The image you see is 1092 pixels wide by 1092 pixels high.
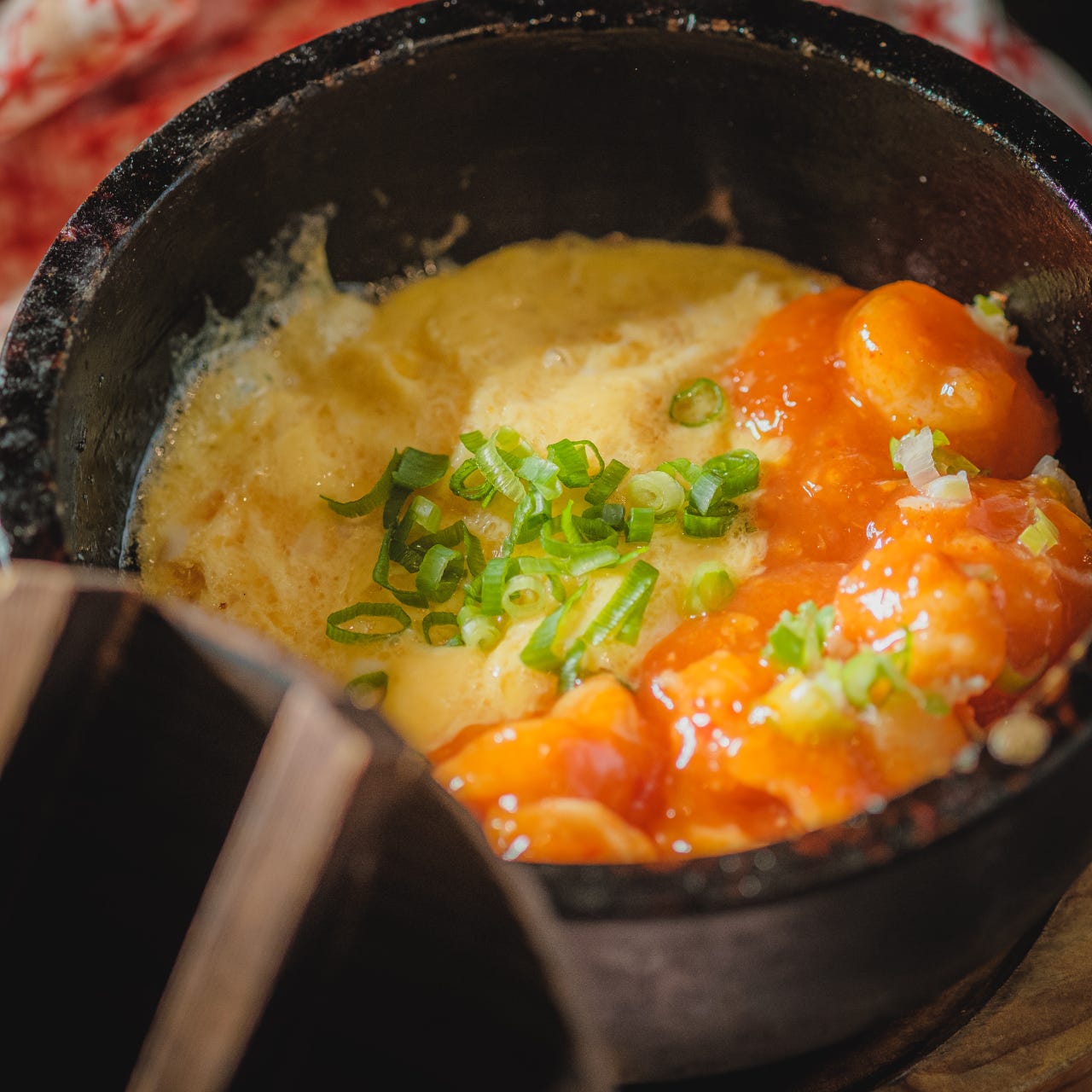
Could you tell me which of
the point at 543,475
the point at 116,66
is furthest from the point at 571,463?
the point at 116,66

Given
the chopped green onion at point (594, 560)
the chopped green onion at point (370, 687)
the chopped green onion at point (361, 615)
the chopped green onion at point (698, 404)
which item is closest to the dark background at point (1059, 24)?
the chopped green onion at point (698, 404)

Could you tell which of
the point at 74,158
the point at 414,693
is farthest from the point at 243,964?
the point at 74,158

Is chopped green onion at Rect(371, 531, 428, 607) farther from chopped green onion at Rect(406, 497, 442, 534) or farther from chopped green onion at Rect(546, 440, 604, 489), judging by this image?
chopped green onion at Rect(546, 440, 604, 489)

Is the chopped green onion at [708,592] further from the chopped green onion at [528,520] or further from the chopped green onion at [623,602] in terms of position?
Answer: the chopped green onion at [528,520]

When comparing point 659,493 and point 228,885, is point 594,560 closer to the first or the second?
point 659,493

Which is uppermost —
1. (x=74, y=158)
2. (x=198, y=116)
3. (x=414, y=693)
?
(x=198, y=116)

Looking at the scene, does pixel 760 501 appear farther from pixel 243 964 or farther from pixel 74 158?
pixel 74 158
